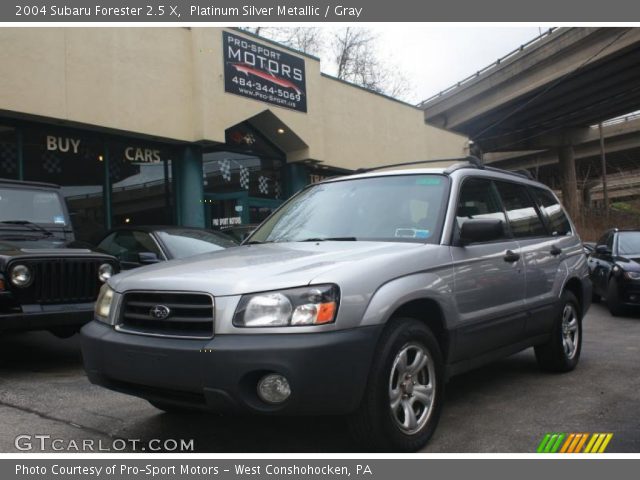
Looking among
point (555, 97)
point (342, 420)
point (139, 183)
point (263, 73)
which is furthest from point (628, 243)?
point (555, 97)

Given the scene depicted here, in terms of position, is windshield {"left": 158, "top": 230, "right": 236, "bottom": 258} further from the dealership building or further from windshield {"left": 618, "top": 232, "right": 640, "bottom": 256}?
windshield {"left": 618, "top": 232, "right": 640, "bottom": 256}

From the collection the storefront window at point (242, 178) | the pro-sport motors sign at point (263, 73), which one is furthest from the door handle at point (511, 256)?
the storefront window at point (242, 178)

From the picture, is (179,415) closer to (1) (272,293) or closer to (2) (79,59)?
(1) (272,293)

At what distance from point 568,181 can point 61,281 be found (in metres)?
35.8

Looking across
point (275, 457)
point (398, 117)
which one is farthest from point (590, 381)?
point (398, 117)

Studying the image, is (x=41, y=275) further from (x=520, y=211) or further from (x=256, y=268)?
(x=520, y=211)

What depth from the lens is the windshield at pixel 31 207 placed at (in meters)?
6.77

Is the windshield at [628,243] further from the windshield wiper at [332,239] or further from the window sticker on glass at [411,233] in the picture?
the windshield wiper at [332,239]

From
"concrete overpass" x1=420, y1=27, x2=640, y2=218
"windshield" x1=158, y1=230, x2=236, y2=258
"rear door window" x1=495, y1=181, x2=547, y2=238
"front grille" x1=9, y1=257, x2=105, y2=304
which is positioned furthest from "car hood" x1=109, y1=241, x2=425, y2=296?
"concrete overpass" x1=420, y1=27, x2=640, y2=218

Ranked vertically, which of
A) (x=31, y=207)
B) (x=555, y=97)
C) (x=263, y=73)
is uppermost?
(x=555, y=97)

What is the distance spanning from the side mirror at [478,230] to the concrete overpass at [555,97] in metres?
23.7

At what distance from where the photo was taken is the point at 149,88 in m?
13.2

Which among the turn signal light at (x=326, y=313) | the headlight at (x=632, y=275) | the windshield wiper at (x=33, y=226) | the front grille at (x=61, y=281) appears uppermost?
the windshield wiper at (x=33, y=226)

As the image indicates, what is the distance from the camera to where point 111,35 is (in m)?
12.4
